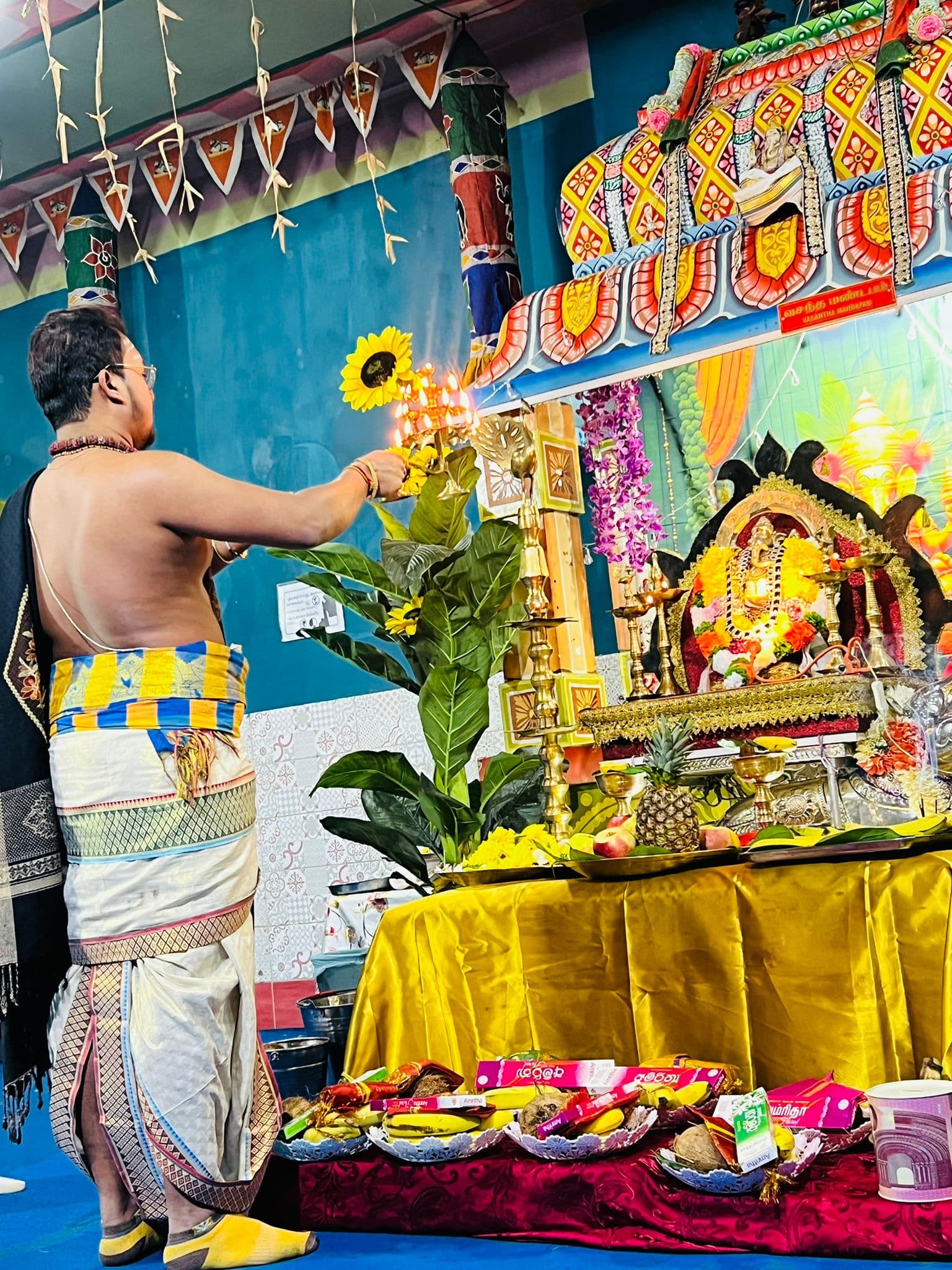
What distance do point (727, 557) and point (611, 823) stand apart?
95.7 inches

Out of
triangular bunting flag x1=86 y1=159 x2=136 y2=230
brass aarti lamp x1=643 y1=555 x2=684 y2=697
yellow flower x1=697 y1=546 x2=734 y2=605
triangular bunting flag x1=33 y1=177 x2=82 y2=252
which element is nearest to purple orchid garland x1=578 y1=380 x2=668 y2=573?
brass aarti lamp x1=643 y1=555 x2=684 y2=697

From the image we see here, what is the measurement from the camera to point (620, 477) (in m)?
5.44

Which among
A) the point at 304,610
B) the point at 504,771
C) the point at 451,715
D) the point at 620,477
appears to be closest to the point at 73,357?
the point at 451,715

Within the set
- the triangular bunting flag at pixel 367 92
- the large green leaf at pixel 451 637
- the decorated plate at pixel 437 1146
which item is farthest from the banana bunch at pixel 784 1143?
the triangular bunting flag at pixel 367 92

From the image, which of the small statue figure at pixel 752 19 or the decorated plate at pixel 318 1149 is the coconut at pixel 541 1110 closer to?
the decorated plate at pixel 318 1149

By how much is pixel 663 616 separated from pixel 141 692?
2943 millimetres

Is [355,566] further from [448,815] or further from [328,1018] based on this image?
[328,1018]

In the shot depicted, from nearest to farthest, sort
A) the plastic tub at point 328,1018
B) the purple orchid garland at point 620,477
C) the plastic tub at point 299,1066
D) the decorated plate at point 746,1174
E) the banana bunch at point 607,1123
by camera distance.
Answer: the decorated plate at point 746,1174
the banana bunch at point 607,1123
the plastic tub at point 299,1066
the plastic tub at point 328,1018
the purple orchid garland at point 620,477

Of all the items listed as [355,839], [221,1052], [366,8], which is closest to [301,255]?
[366,8]

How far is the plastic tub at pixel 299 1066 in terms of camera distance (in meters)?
3.36

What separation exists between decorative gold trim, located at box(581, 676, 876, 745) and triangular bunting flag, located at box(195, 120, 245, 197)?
12.3 feet

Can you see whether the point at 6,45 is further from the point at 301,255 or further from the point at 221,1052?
the point at 221,1052

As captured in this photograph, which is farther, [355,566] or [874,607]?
[874,607]

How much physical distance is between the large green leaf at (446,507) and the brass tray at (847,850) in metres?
2.07
